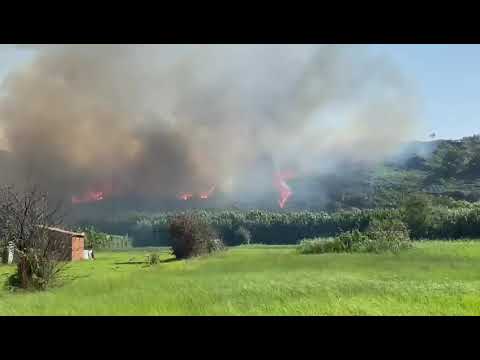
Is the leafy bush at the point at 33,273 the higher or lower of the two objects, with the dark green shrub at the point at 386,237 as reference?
higher

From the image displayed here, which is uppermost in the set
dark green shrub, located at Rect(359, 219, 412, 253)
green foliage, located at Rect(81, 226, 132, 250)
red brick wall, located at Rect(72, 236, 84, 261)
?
dark green shrub, located at Rect(359, 219, 412, 253)

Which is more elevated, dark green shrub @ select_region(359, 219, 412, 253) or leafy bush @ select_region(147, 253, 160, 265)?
dark green shrub @ select_region(359, 219, 412, 253)

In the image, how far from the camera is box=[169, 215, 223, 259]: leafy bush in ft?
105

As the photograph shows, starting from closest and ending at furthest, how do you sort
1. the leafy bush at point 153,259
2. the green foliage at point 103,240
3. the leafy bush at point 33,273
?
the leafy bush at point 33,273
the leafy bush at point 153,259
the green foliage at point 103,240

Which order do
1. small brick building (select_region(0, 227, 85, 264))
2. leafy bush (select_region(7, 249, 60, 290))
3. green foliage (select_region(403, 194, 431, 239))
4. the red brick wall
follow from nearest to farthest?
leafy bush (select_region(7, 249, 60, 290))
small brick building (select_region(0, 227, 85, 264))
green foliage (select_region(403, 194, 431, 239))
the red brick wall

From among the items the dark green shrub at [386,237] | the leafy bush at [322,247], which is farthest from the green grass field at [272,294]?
the leafy bush at [322,247]

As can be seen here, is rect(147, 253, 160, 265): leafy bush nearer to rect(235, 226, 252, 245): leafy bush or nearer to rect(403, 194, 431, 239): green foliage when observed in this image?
rect(235, 226, 252, 245): leafy bush

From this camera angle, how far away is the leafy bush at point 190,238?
31875 mm

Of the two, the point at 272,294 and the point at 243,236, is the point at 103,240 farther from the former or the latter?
the point at 272,294

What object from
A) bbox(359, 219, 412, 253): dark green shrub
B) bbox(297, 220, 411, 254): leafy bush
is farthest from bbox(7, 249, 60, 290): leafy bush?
bbox(359, 219, 412, 253): dark green shrub

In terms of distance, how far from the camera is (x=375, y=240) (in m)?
27.6

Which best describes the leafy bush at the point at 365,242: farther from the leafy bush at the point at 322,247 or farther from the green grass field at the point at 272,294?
the green grass field at the point at 272,294
